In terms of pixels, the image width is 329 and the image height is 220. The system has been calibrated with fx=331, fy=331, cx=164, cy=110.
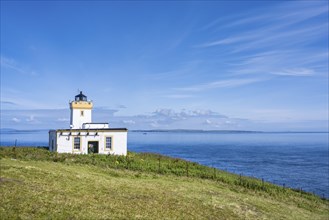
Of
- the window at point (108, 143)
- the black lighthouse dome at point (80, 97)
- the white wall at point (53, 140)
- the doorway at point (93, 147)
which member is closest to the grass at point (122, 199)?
the window at point (108, 143)

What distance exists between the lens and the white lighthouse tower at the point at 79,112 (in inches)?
1806

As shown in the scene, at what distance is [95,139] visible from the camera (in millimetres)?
40781

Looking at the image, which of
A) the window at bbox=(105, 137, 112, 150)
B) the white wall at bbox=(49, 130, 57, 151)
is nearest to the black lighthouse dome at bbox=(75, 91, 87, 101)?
the white wall at bbox=(49, 130, 57, 151)

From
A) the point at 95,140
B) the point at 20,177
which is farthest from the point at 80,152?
the point at 20,177

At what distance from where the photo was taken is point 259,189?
2900cm

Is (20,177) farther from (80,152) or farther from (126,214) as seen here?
(80,152)

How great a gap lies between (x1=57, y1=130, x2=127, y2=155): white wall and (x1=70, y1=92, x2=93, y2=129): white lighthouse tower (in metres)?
5.74

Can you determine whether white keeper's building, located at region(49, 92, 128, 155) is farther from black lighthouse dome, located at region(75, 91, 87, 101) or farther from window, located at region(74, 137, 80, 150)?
black lighthouse dome, located at region(75, 91, 87, 101)

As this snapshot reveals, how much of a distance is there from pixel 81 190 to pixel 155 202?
13.7ft

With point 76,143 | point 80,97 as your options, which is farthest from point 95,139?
point 80,97

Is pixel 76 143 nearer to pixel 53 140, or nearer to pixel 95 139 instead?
pixel 95 139

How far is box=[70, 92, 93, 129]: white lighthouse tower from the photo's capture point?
1806 inches

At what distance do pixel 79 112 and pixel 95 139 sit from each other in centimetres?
717

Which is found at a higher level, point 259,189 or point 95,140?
point 95,140
